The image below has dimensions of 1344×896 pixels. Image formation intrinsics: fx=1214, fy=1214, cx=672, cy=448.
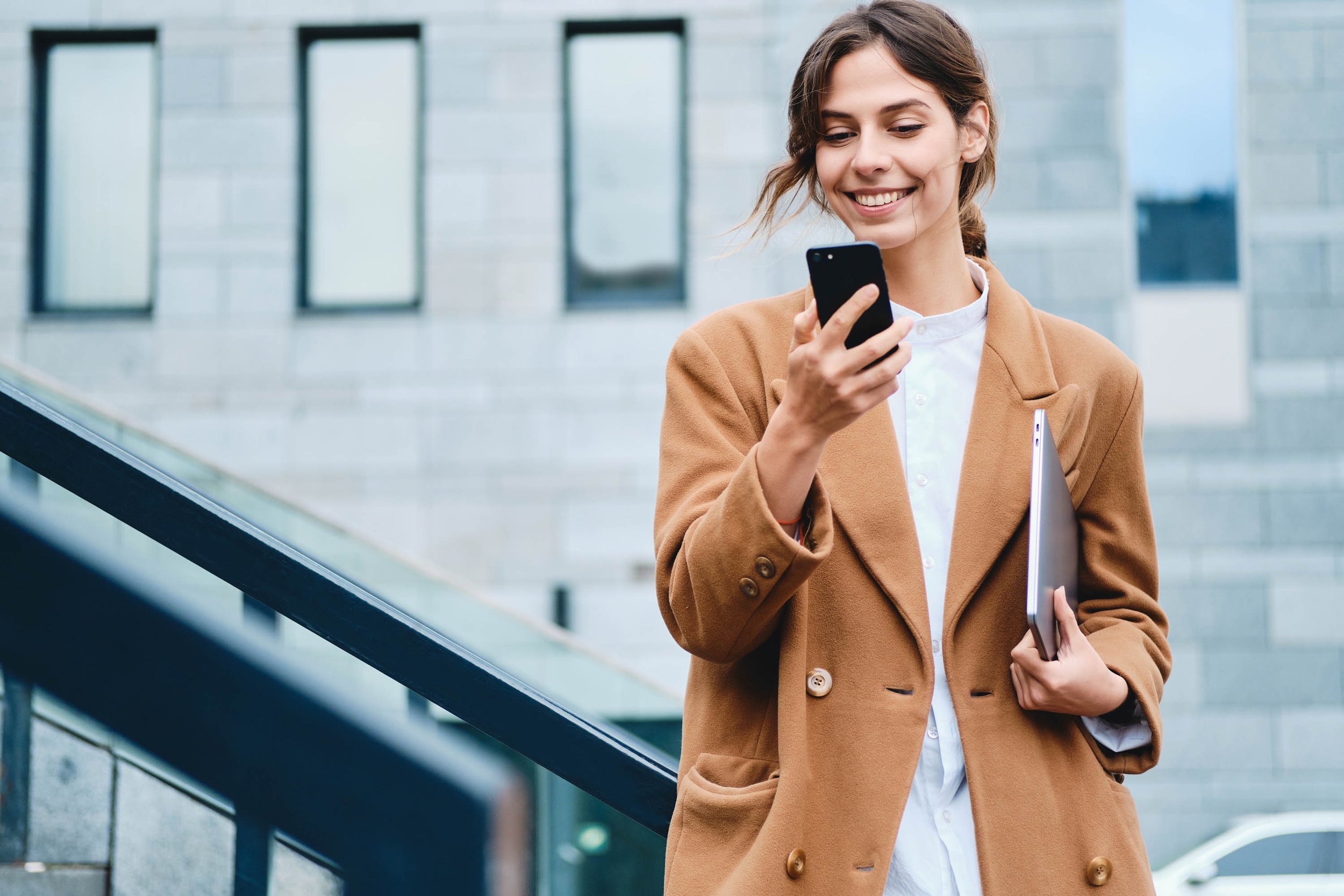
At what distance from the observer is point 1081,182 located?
8.12 meters

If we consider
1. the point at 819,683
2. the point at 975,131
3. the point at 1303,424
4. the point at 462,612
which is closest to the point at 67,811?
the point at 819,683

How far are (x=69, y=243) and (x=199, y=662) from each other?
9.15 meters

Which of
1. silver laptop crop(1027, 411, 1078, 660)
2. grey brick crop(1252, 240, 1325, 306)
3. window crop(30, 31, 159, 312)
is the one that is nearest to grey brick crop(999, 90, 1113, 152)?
grey brick crop(1252, 240, 1325, 306)

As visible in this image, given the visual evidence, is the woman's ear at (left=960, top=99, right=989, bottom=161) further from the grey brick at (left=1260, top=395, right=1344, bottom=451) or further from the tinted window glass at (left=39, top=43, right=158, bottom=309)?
the tinted window glass at (left=39, top=43, right=158, bottom=309)

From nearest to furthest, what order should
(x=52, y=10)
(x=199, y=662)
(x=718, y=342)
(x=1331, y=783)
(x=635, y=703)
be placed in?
1. (x=199, y=662)
2. (x=718, y=342)
3. (x=635, y=703)
4. (x=1331, y=783)
5. (x=52, y=10)

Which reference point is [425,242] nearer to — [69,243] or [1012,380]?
[69,243]

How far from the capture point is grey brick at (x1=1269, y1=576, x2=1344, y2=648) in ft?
26.3

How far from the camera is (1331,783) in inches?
311

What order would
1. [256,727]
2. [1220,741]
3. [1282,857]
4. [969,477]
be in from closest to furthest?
[256,727] < [969,477] < [1282,857] < [1220,741]

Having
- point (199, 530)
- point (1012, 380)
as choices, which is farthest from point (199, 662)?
point (1012, 380)

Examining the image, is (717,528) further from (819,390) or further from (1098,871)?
(1098,871)

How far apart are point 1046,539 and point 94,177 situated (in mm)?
8825

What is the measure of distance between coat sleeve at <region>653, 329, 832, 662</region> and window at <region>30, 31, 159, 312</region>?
8.05 meters

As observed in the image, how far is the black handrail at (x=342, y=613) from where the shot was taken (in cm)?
126
